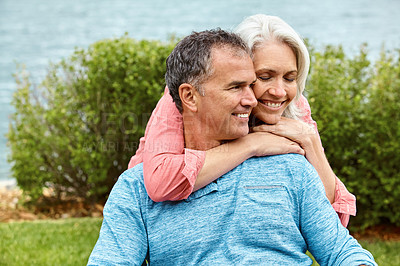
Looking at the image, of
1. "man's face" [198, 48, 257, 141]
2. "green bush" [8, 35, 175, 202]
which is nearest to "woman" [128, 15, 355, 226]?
"man's face" [198, 48, 257, 141]

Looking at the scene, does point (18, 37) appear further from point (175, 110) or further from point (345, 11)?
point (175, 110)

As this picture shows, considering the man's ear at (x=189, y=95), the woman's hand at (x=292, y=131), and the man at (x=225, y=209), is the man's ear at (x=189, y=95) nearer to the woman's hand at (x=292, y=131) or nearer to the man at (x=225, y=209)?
the man at (x=225, y=209)

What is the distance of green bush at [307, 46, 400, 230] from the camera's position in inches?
195

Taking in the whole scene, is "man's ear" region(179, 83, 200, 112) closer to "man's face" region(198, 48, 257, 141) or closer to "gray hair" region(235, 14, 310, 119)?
"man's face" region(198, 48, 257, 141)

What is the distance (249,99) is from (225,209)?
492 mm

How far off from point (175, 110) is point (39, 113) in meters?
3.97

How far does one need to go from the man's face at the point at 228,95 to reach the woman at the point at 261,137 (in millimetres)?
111

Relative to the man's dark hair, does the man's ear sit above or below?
below

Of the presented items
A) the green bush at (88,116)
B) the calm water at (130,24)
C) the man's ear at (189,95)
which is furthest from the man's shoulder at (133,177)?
the calm water at (130,24)

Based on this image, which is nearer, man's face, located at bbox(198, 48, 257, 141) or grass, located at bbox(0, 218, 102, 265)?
man's face, located at bbox(198, 48, 257, 141)

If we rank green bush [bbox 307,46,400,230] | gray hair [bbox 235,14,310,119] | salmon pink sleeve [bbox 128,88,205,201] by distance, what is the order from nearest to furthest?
salmon pink sleeve [bbox 128,88,205,201] → gray hair [bbox 235,14,310,119] → green bush [bbox 307,46,400,230]

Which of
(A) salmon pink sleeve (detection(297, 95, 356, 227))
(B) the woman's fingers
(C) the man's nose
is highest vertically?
(C) the man's nose

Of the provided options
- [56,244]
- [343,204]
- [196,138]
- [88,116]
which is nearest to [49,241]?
[56,244]

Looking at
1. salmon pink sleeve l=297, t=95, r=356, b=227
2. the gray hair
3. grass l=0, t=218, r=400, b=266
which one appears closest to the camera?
the gray hair
